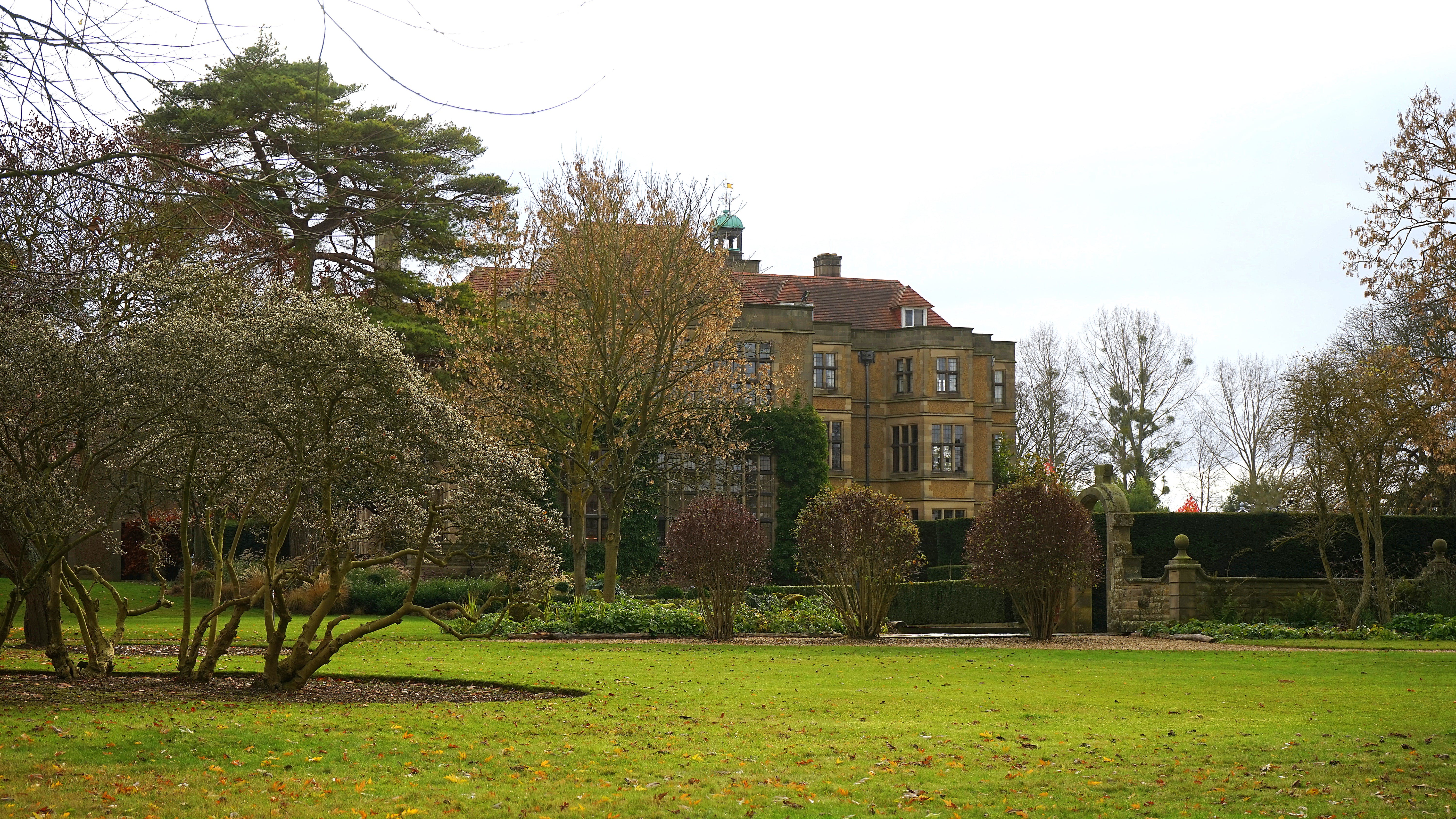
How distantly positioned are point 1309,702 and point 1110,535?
14.5 meters

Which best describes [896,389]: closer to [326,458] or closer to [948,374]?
[948,374]

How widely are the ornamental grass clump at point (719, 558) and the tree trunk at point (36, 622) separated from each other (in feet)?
31.5

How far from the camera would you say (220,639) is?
11789mm

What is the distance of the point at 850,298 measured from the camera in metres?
46.3

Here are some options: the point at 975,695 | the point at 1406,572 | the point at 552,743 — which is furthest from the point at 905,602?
the point at 552,743

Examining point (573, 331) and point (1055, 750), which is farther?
point (573, 331)

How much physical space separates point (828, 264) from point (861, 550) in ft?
99.3

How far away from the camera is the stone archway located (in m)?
25.5

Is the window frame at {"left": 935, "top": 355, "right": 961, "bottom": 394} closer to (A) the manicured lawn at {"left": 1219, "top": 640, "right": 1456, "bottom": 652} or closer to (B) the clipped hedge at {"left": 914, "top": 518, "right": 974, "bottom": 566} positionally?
(B) the clipped hedge at {"left": 914, "top": 518, "right": 974, "bottom": 566}

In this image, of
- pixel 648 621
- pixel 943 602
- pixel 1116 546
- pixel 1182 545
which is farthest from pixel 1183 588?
pixel 648 621

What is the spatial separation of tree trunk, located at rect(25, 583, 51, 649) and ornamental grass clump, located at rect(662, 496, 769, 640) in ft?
31.5

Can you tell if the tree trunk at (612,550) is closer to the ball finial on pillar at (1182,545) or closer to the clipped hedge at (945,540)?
the ball finial on pillar at (1182,545)

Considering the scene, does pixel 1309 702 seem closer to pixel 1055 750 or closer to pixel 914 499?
pixel 1055 750

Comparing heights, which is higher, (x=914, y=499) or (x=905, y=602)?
(x=914, y=499)
